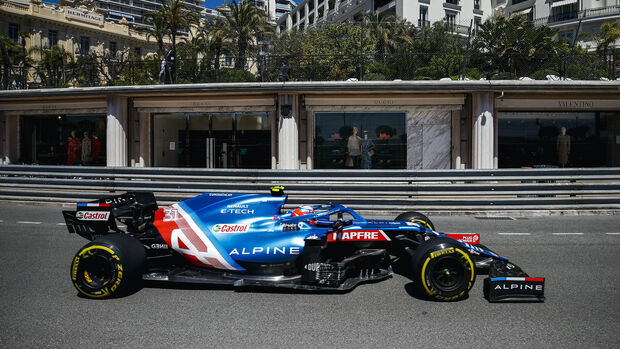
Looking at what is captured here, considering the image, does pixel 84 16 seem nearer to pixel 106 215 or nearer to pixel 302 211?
pixel 106 215

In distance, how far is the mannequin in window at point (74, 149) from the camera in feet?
60.0

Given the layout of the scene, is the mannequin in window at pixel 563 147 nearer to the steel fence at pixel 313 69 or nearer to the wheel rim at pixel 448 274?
the steel fence at pixel 313 69

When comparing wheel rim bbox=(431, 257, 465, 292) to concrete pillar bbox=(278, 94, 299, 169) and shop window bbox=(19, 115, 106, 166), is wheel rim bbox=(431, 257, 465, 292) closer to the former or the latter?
concrete pillar bbox=(278, 94, 299, 169)

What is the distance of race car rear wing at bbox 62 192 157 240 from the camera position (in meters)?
5.14

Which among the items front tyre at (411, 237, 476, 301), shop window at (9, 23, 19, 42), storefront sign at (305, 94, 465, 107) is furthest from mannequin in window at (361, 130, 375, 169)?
shop window at (9, 23, 19, 42)

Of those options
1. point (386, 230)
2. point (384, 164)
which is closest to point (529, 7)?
point (384, 164)

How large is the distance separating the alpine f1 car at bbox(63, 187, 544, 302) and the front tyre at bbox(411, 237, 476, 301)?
0.03ft

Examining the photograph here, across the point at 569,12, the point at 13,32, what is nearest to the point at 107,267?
the point at 13,32

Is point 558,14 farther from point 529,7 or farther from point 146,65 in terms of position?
point 146,65

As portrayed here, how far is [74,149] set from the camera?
60.1ft

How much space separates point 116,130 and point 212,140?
137 inches

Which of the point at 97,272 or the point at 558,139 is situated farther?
the point at 558,139

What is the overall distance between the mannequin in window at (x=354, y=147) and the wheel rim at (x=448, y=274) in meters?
11.5

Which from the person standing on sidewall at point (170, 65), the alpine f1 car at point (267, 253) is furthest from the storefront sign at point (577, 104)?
the person standing on sidewall at point (170, 65)
